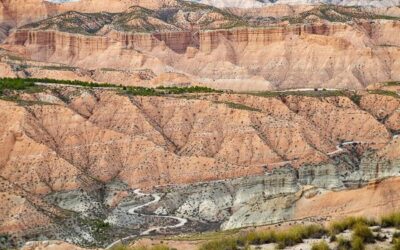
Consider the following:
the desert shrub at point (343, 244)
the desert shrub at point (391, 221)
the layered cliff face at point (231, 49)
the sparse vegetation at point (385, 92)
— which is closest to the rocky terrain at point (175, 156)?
the sparse vegetation at point (385, 92)

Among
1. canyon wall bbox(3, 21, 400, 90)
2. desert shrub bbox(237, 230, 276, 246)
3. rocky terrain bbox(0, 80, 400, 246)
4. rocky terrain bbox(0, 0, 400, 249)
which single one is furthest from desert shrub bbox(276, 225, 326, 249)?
canyon wall bbox(3, 21, 400, 90)

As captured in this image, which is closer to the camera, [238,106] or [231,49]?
[238,106]

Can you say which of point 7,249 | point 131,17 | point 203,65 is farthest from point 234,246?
point 131,17

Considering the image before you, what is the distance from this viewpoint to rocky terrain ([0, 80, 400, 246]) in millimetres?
74500

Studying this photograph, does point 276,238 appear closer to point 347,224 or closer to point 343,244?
point 347,224

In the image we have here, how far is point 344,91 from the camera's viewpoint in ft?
406

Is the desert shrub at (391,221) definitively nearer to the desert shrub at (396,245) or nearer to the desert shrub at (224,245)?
the desert shrub at (396,245)

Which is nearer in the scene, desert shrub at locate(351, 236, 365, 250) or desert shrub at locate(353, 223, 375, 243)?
desert shrub at locate(351, 236, 365, 250)

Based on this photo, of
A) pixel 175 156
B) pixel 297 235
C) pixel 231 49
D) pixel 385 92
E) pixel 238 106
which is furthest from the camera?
pixel 231 49

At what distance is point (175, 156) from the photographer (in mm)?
96375

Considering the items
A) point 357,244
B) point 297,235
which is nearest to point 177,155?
point 297,235

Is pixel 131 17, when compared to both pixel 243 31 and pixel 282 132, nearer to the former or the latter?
pixel 243 31

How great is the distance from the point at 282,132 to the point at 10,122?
30.7 metres

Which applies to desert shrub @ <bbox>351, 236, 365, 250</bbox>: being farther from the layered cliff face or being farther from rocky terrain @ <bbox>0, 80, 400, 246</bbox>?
the layered cliff face
